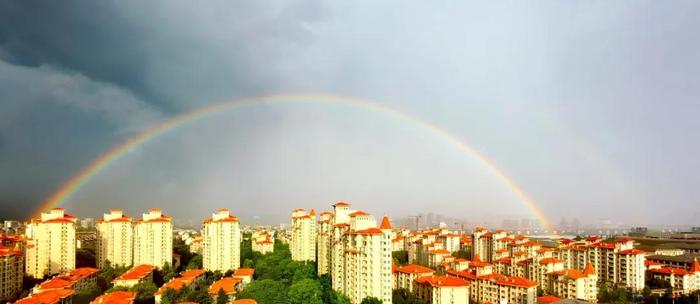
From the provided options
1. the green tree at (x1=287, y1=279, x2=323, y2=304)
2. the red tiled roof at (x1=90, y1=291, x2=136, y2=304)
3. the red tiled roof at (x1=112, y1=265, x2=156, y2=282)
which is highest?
the red tiled roof at (x1=90, y1=291, x2=136, y2=304)

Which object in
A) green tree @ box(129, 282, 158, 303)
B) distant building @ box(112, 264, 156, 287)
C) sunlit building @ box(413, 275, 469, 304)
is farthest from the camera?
distant building @ box(112, 264, 156, 287)

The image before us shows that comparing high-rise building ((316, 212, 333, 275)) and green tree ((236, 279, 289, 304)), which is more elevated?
high-rise building ((316, 212, 333, 275))

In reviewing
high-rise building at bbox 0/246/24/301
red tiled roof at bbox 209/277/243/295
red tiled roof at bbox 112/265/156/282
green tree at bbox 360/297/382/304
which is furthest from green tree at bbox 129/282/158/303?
green tree at bbox 360/297/382/304

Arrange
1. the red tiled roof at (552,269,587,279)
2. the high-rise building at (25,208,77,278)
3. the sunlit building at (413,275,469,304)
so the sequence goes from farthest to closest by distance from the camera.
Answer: the high-rise building at (25,208,77,278) → the red tiled roof at (552,269,587,279) → the sunlit building at (413,275,469,304)

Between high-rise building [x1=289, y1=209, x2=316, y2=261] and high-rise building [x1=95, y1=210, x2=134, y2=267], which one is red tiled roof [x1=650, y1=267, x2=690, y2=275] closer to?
high-rise building [x1=289, y1=209, x2=316, y2=261]

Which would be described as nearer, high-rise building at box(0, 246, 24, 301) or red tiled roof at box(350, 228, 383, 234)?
red tiled roof at box(350, 228, 383, 234)

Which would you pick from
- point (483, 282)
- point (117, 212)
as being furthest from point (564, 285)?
point (117, 212)

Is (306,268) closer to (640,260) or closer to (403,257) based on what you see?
(403,257)

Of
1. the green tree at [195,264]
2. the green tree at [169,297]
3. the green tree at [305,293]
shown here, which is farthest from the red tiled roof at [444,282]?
the green tree at [195,264]
